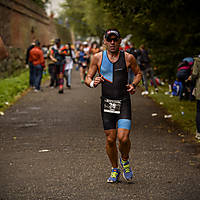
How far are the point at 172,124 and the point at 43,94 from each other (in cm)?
766

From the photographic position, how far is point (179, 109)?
12.5 m

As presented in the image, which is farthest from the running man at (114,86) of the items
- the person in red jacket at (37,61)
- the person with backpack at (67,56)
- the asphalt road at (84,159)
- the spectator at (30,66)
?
the spectator at (30,66)

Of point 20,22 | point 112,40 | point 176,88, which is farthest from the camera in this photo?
point 20,22

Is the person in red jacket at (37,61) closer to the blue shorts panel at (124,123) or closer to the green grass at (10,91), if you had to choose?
the green grass at (10,91)

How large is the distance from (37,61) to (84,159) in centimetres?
1112

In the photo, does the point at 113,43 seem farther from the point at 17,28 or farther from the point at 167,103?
the point at 17,28

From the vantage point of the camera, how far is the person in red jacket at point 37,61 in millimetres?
17297

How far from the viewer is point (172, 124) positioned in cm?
1023

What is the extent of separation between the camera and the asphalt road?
5215mm

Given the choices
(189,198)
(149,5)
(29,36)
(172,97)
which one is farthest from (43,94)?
(29,36)

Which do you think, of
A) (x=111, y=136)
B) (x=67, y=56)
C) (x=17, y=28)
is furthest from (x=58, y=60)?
(x=111, y=136)

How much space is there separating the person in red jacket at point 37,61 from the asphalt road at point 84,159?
543cm

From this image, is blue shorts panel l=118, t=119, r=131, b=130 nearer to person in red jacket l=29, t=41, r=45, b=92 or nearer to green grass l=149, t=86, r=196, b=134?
green grass l=149, t=86, r=196, b=134

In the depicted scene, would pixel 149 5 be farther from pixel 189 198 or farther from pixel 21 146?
pixel 189 198
